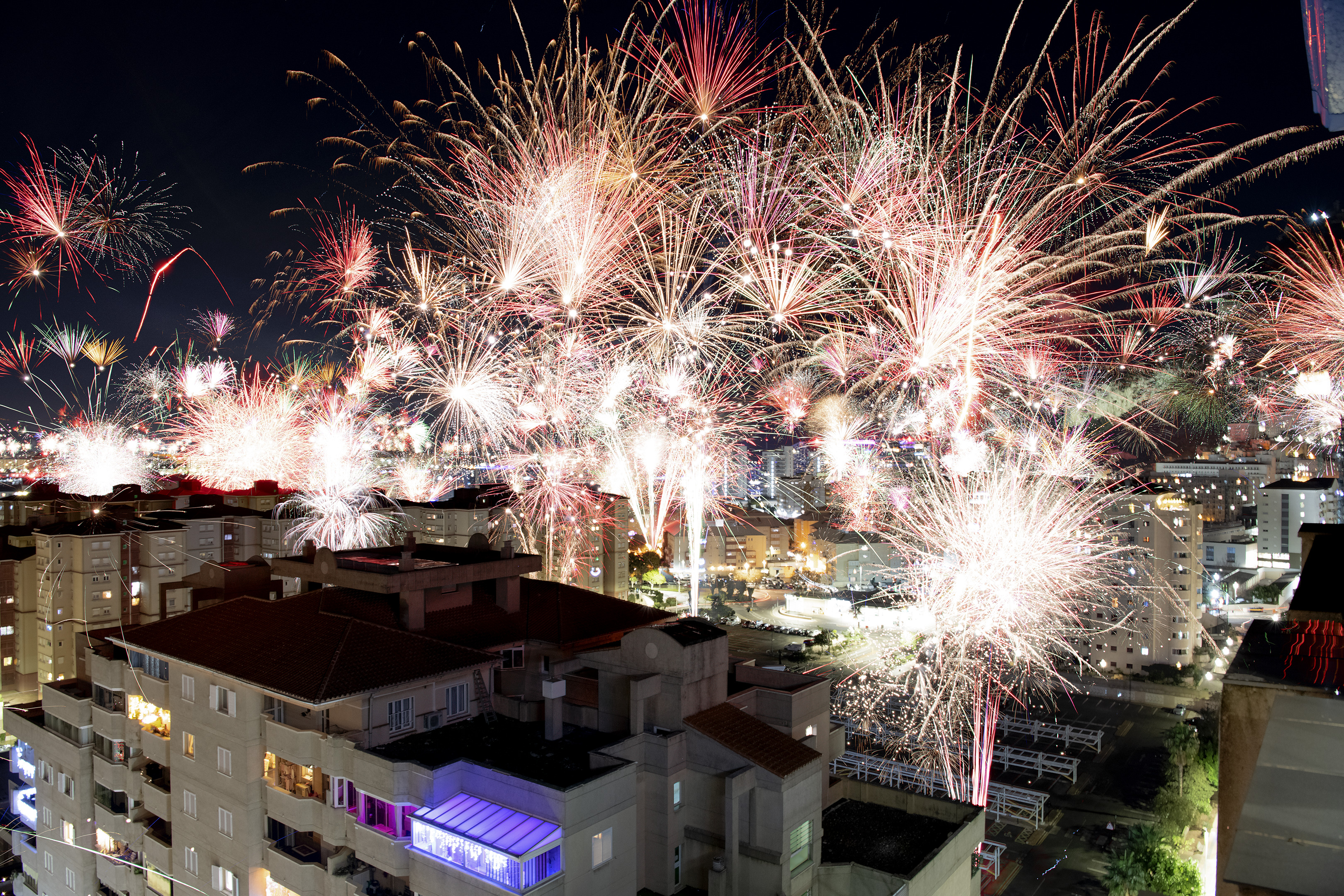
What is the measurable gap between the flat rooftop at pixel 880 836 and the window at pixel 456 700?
20.5 feet

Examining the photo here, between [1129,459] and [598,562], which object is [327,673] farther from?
[1129,459]

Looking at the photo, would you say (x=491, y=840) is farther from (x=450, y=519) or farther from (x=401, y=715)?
(x=450, y=519)

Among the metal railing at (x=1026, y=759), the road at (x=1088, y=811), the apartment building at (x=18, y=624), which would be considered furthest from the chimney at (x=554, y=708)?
the apartment building at (x=18, y=624)

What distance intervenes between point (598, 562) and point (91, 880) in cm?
2635

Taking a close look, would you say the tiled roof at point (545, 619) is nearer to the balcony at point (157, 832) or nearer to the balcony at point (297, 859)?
the balcony at point (297, 859)

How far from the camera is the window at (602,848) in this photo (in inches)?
395

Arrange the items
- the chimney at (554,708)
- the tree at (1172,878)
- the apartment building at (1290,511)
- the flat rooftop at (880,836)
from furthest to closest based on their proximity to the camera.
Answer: the apartment building at (1290,511)
the tree at (1172,878)
the flat rooftop at (880,836)
the chimney at (554,708)

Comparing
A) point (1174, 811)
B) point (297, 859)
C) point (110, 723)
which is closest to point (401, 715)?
point (297, 859)

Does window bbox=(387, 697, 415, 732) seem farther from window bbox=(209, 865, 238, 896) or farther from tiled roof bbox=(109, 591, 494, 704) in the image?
window bbox=(209, 865, 238, 896)

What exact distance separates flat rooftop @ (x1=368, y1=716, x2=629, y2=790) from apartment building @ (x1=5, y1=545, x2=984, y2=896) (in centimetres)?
5

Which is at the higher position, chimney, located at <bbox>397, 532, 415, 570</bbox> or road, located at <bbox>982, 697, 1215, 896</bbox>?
chimney, located at <bbox>397, 532, 415, 570</bbox>

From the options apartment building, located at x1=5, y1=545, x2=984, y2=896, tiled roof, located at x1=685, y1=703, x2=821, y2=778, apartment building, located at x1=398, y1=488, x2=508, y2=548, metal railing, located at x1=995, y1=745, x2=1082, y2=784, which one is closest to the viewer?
apartment building, located at x1=5, y1=545, x2=984, y2=896

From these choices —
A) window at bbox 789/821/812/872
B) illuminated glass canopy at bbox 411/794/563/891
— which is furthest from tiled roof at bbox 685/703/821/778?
illuminated glass canopy at bbox 411/794/563/891

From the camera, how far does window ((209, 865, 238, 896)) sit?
12703mm
